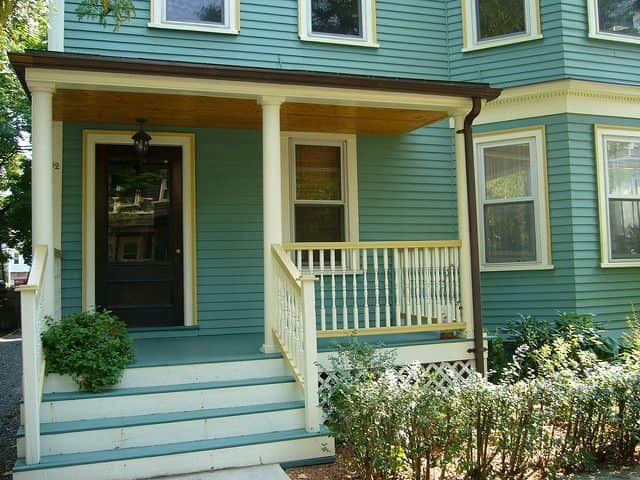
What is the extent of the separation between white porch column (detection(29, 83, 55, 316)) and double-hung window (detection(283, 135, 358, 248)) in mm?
3108

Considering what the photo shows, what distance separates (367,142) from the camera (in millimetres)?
7805

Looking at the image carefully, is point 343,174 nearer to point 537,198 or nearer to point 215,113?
point 215,113

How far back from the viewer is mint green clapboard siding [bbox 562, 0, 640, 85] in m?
7.73

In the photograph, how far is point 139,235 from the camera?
6957mm

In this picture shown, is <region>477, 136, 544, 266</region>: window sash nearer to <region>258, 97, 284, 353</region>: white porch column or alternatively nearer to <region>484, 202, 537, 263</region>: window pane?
<region>484, 202, 537, 263</region>: window pane

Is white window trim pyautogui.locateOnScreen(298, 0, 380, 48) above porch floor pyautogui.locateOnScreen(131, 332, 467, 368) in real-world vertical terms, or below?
above

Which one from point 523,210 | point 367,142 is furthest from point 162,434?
point 523,210

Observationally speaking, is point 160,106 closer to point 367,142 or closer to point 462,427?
point 367,142

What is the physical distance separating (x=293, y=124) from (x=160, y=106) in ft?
5.62

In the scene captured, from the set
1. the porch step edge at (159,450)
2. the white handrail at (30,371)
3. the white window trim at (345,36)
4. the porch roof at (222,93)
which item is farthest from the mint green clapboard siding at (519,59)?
the white handrail at (30,371)

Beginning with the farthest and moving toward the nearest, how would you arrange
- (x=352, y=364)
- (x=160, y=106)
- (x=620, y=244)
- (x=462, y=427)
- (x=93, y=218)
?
(x=620, y=244) → (x=93, y=218) → (x=160, y=106) → (x=352, y=364) → (x=462, y=427)

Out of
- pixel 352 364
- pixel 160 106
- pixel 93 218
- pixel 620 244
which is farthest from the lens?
pixel 620 244

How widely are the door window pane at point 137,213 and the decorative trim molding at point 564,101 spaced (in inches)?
175

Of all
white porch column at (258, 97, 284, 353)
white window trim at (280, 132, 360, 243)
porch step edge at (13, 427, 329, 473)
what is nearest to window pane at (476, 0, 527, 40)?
white window trim at (280, 132, 360, 243)
